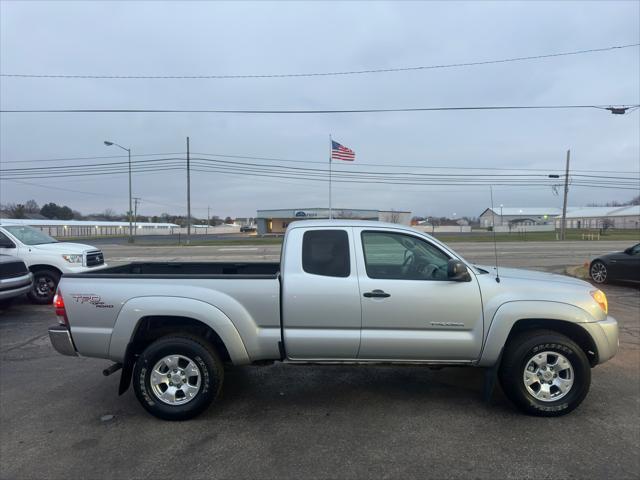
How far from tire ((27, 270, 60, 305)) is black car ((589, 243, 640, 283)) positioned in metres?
13.9

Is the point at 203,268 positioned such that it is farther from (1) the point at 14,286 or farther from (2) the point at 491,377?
(1) the point at 14,286

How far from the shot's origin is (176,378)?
4.14m

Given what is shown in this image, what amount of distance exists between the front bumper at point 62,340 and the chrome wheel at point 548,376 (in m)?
4.23

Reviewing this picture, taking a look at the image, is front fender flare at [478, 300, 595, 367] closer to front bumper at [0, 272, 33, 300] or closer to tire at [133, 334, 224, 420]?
tire at [133, 334, 224, 420]

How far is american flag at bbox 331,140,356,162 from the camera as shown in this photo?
26359 millimetres

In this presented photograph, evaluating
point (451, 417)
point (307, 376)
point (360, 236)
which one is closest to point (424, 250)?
point (360, 236)

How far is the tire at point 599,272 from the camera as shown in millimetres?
12484

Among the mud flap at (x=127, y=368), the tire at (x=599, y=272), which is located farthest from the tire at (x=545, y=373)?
the tire at (x=599, y=272)

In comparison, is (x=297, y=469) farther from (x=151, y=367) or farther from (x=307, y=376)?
(x=307, y=376)

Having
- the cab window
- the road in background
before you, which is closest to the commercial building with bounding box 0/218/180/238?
the road in background

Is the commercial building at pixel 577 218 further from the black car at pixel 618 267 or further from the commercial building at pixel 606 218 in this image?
the black car at pixel 618 267

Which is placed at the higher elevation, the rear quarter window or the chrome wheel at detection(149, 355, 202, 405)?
the rear quarter window

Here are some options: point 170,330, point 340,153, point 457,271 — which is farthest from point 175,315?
point 340,153

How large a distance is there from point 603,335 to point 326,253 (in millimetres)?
2684
